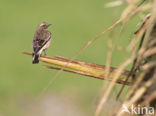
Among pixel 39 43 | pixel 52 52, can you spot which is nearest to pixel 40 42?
pixel 39 43

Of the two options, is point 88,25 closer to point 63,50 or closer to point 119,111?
point 63,50

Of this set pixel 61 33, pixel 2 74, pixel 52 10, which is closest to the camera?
pixel 2 74

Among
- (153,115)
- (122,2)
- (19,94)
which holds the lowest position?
(19,94)

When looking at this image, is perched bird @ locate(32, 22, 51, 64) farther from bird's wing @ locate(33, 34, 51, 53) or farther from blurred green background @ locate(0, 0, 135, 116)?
blurred green background @ locate(0, 0, 135, 116)

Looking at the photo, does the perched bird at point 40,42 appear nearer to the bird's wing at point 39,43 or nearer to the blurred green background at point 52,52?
the bird's wing at point 39,43

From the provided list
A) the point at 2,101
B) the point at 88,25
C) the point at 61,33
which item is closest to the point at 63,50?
the point at 61,33

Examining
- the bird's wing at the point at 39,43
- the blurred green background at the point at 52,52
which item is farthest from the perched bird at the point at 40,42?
the blurred green background at the point at 52,52

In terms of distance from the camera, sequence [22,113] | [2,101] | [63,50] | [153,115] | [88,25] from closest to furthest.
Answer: [153,115] < [22,113] < [2,101] < [63,50] < [88,25]

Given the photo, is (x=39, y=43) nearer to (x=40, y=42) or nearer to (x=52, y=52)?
(x=40, y=42)

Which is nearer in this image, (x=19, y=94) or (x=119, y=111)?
(x=119, y=111)
